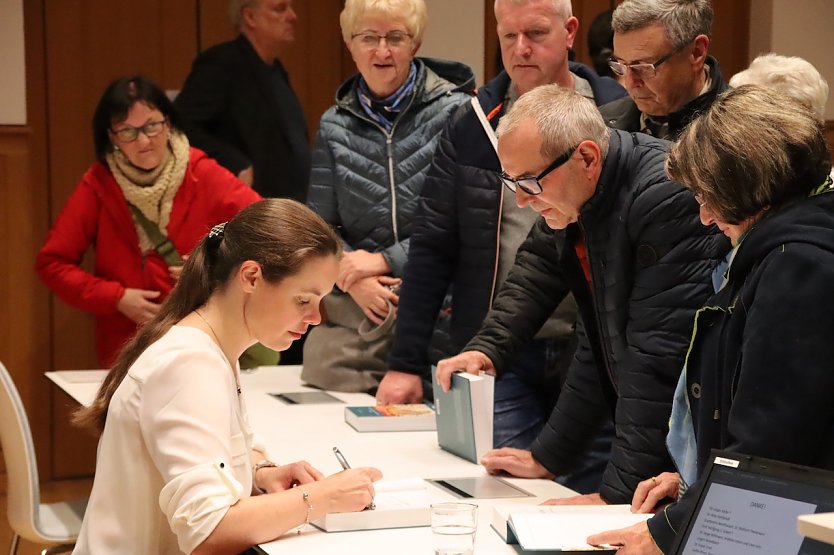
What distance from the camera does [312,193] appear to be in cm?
378

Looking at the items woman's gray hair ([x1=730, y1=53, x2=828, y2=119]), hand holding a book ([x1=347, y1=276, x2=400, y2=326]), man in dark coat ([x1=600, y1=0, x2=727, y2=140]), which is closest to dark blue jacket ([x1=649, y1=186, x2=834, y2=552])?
man in dark coat ([x1=600, y1=0, x2=727, y2=140])

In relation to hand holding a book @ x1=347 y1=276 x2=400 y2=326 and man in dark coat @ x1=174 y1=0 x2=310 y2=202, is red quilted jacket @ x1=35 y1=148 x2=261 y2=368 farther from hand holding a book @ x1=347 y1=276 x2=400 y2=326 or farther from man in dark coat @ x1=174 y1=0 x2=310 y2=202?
hand holding a book @ x1=347 y1=276 x2=400 y2=326

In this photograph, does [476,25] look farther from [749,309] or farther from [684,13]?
[749,309]

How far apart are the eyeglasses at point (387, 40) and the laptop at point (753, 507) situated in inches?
91.0

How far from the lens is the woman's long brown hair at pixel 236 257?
7.19 feet

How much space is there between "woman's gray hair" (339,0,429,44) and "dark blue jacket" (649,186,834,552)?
211 centimetres

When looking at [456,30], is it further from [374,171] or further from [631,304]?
[631,304]

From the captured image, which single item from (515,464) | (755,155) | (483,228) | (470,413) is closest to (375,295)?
(483,228)

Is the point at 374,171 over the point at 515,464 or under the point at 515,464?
over

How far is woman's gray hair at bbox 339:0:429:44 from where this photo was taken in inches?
144

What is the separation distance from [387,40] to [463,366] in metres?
1.34

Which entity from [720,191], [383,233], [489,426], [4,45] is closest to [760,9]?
[383,233]

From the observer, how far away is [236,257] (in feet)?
7.25

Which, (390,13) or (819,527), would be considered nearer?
(819,527)
